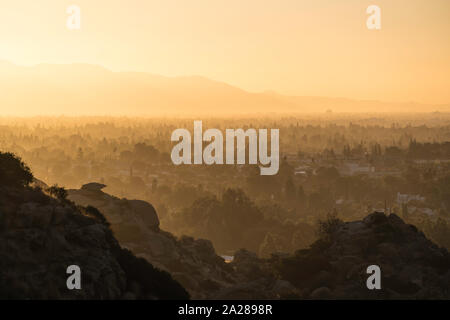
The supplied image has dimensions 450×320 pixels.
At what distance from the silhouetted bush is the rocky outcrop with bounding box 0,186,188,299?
1.28 meters

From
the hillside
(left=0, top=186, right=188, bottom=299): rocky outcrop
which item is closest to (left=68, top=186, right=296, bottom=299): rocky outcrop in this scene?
the hillside

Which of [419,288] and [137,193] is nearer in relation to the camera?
[419,288]

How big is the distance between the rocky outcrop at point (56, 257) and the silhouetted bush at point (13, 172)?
Answer: 1282 millimetres

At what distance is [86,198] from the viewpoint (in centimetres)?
4972

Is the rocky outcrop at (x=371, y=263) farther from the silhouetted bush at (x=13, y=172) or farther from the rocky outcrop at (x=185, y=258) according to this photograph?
the silhouetted bush at (x=13, y=172)

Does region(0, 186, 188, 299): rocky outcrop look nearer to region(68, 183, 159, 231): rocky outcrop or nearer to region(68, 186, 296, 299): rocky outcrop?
region(68, 186, 296, 299): rocky outcrop

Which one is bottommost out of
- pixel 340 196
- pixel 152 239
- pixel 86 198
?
pixel 340 196

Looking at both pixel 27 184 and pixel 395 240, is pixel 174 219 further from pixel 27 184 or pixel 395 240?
pixel 27 184

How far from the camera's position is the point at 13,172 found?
33.8m

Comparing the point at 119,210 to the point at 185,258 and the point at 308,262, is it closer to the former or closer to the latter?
the point at 185,258

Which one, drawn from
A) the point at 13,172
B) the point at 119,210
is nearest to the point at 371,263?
the point at 119,210

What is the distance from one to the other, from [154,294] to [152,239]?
16216 millimetres

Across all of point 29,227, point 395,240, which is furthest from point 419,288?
point 29,227
